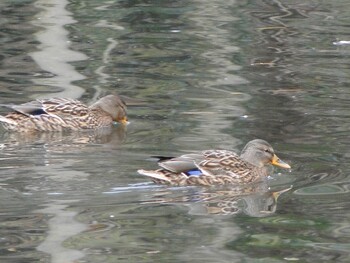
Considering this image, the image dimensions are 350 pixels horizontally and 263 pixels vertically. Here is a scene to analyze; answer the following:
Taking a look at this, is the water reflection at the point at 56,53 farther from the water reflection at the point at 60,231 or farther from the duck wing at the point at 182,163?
the water reflection at the point at 60,231

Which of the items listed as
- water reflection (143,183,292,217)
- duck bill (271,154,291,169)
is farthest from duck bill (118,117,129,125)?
water reflection (143,183,292,217)

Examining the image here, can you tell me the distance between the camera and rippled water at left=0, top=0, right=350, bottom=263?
31.8 feet

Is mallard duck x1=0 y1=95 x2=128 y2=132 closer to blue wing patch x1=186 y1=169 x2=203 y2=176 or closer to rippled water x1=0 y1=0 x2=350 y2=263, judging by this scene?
rippled water x1=0 y1=0 x2=350 y2=263

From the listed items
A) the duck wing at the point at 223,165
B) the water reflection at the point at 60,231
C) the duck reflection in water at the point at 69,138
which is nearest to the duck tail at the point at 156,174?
the duck wing at the point at 223,165

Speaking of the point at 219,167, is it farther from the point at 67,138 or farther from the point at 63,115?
the point at 63,115

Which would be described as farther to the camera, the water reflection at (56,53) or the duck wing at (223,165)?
the water reflection at (56,53)

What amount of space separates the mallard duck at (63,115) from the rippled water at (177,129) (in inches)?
10.9

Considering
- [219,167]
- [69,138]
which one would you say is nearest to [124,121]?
[69,138]

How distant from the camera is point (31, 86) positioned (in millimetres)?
16672

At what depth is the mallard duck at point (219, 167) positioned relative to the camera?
457 inches

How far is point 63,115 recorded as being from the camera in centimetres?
1491

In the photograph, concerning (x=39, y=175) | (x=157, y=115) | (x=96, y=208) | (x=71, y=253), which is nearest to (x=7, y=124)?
(x=157, y=115)

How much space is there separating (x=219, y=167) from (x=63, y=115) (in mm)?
3450

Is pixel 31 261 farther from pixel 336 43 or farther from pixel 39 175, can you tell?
pixel 336 43
